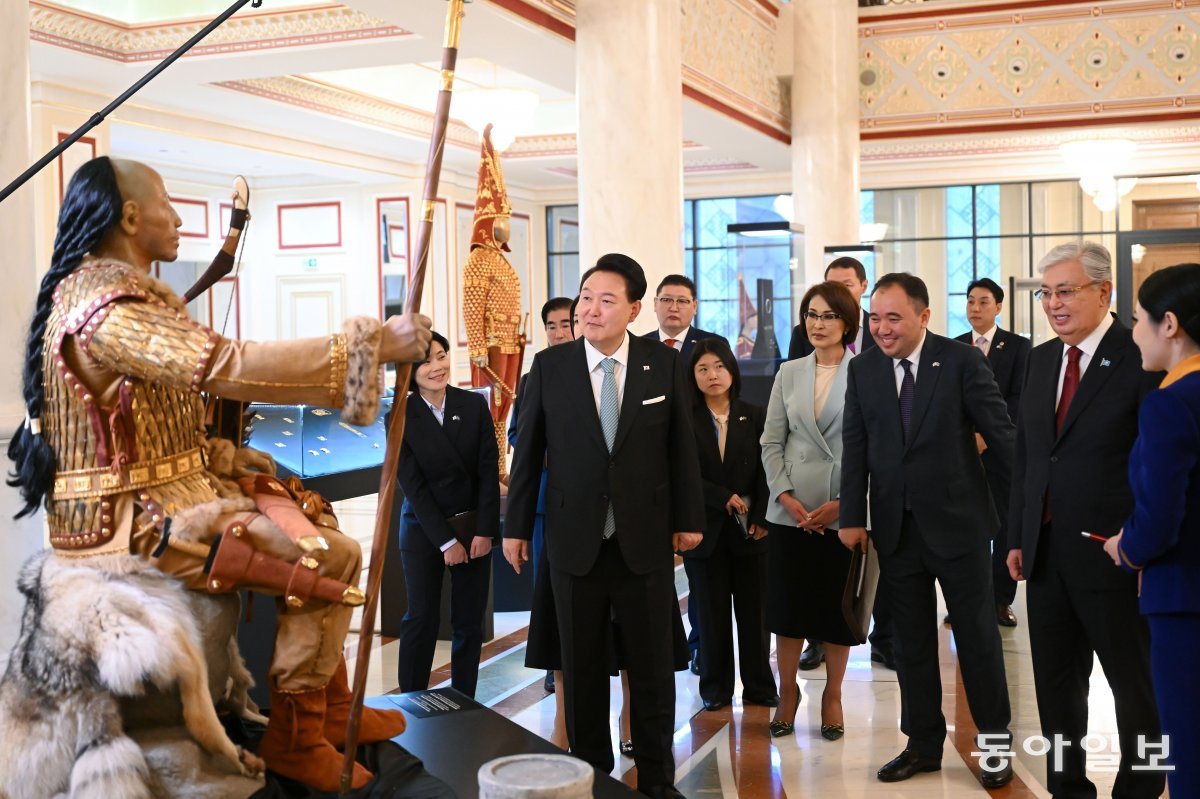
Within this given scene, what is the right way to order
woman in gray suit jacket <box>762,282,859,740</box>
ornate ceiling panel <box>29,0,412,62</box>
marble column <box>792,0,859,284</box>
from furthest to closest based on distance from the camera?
marble column <box>792,0,859,284</box>
ornate ceiling panel <box>29,0,412,62</box>
woman in gray suit jacket <box>762,282,859,740</box>

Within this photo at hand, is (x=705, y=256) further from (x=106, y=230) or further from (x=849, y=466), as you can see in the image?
(x=106, y=230)

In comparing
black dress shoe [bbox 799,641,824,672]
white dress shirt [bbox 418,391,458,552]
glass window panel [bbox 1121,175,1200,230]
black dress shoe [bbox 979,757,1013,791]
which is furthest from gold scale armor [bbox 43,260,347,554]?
glass window panel [bbox 1121,175,1200,230]

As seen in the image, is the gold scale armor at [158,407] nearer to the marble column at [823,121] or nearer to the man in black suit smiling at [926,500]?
the man in black suit smiling at [926,500]

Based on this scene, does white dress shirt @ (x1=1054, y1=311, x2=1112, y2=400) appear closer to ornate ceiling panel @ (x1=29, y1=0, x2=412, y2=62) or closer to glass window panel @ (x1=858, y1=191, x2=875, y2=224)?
ornate ceiling panel @ (x1=29, y1=0, x2=412, y2=62)

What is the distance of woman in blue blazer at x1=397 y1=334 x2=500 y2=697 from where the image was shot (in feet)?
14.7

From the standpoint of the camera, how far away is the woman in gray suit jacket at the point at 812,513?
4.59 meters

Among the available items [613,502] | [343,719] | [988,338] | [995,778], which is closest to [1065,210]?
[988,338]

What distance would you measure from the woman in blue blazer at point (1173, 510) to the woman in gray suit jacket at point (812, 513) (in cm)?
165

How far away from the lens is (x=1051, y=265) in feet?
11.8

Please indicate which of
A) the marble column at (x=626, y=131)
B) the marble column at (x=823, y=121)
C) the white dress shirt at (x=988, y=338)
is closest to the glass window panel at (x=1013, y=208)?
the marble column at (x=823, y=121)

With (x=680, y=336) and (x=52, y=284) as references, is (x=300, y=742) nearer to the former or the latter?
(x=52, y=284)

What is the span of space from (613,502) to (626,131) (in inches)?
153

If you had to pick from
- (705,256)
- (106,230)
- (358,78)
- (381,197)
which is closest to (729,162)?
(705,256)

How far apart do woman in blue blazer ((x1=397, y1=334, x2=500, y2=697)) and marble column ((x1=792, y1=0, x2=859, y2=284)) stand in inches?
339
